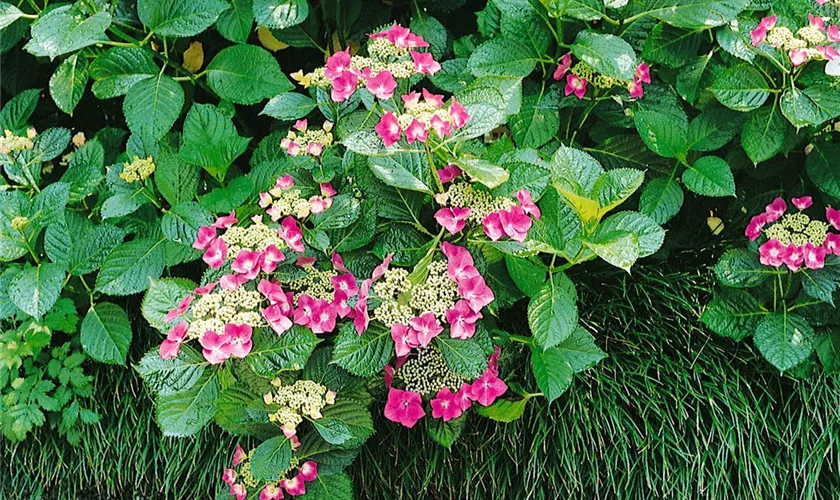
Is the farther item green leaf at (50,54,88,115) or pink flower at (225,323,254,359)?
green leaf at (50,54,88,115)

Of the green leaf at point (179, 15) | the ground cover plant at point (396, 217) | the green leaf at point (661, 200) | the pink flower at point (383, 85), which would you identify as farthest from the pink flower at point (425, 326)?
the green leaf at point (179, 15)

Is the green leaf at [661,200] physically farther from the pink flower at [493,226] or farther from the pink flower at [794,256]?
the pink flower at [493,226]

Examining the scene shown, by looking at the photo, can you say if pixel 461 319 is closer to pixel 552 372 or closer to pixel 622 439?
pixel 552 372

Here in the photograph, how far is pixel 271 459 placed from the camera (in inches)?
57.2

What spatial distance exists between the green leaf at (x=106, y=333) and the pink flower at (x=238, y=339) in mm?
490

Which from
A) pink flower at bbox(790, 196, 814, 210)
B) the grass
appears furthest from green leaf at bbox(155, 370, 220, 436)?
pink flower at bbox(790, 196, 814, 210)

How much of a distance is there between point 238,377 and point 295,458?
0.19 metres

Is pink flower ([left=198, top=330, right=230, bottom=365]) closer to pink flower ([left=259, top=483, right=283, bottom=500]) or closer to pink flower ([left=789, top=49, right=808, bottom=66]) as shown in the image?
pink flower ([left=259, top=483, right=283, bottom=500])

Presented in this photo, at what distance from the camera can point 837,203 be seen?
175 cm

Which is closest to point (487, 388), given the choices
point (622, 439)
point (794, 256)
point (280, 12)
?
point (622, 439)

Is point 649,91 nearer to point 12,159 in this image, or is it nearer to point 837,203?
point 837,203

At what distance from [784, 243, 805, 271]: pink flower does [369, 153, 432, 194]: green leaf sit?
729 mm

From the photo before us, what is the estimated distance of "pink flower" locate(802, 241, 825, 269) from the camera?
5.28 ft

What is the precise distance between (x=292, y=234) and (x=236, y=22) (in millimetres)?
648
